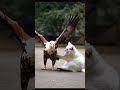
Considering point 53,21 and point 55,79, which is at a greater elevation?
point 53,21

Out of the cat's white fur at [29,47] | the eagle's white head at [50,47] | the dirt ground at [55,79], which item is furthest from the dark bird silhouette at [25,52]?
the eagle's white head at [50,47]

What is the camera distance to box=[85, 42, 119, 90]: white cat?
12.6 ft

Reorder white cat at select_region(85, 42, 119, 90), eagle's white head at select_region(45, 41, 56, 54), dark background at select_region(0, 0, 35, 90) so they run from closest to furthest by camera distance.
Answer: dark background at select_region(0, 0, 35, 90) → white cat at select_region(85, 42, 119, 90) → eagle's white head at select_region(45, 41, 56, 54)

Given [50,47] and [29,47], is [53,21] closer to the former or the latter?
[50,47]

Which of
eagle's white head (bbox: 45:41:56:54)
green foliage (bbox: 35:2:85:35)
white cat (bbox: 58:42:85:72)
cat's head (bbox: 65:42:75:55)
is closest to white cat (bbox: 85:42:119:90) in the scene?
eagle's white head (bbox: 45:41:56:54)

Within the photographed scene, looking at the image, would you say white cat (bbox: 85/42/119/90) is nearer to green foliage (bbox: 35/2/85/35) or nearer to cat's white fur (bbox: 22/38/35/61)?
cat's white fur (bbox: 22/38/35/61)

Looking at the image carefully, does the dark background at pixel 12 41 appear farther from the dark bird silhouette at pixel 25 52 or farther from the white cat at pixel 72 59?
the white cat at pixel 72 59

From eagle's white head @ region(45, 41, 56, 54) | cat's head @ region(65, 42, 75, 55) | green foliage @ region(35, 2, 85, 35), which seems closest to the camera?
eagle's white head @ region(45, 41, 56, 54)

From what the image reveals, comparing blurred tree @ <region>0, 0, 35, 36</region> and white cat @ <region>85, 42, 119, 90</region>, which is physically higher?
blurred tree @ <region>0, 0, 35, 36</region>

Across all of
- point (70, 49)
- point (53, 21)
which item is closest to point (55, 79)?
point (70, 49)

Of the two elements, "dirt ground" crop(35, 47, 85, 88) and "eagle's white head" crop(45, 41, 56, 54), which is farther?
"eagle's white head" crop(45, 41, 56, 54)

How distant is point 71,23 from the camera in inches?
200

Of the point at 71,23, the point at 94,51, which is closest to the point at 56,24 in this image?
the point at 71,23

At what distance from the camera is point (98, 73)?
3885 millimetres
